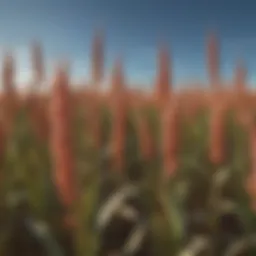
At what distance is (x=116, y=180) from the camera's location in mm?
1101

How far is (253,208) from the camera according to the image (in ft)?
3.34

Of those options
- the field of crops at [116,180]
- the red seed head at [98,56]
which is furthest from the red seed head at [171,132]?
the red seed head at [98,56]

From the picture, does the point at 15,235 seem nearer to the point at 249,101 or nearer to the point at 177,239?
the point at 177,239

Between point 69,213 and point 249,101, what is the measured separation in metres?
0.81

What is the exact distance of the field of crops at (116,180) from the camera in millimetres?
765

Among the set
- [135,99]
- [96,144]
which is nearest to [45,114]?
[96,144]

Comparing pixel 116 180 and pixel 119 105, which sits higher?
→ pixel 119 105

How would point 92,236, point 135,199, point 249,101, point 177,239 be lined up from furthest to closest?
point 249,101, point 135,199, point 177,239, point 92,236

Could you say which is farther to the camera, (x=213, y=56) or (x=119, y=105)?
(x=213, y=56)

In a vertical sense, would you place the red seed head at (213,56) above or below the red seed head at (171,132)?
above

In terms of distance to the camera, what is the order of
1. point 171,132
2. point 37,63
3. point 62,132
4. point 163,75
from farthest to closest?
point 37,63 → point 163,75 → point 171,132 → point 62,132

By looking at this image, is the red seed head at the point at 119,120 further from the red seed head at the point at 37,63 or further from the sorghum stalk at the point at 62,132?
the red seed head at the point at 37,63

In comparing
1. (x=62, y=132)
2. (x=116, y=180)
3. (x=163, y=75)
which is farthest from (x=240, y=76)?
(x=62, y=132)

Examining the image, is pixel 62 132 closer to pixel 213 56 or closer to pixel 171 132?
pixel 171 132
